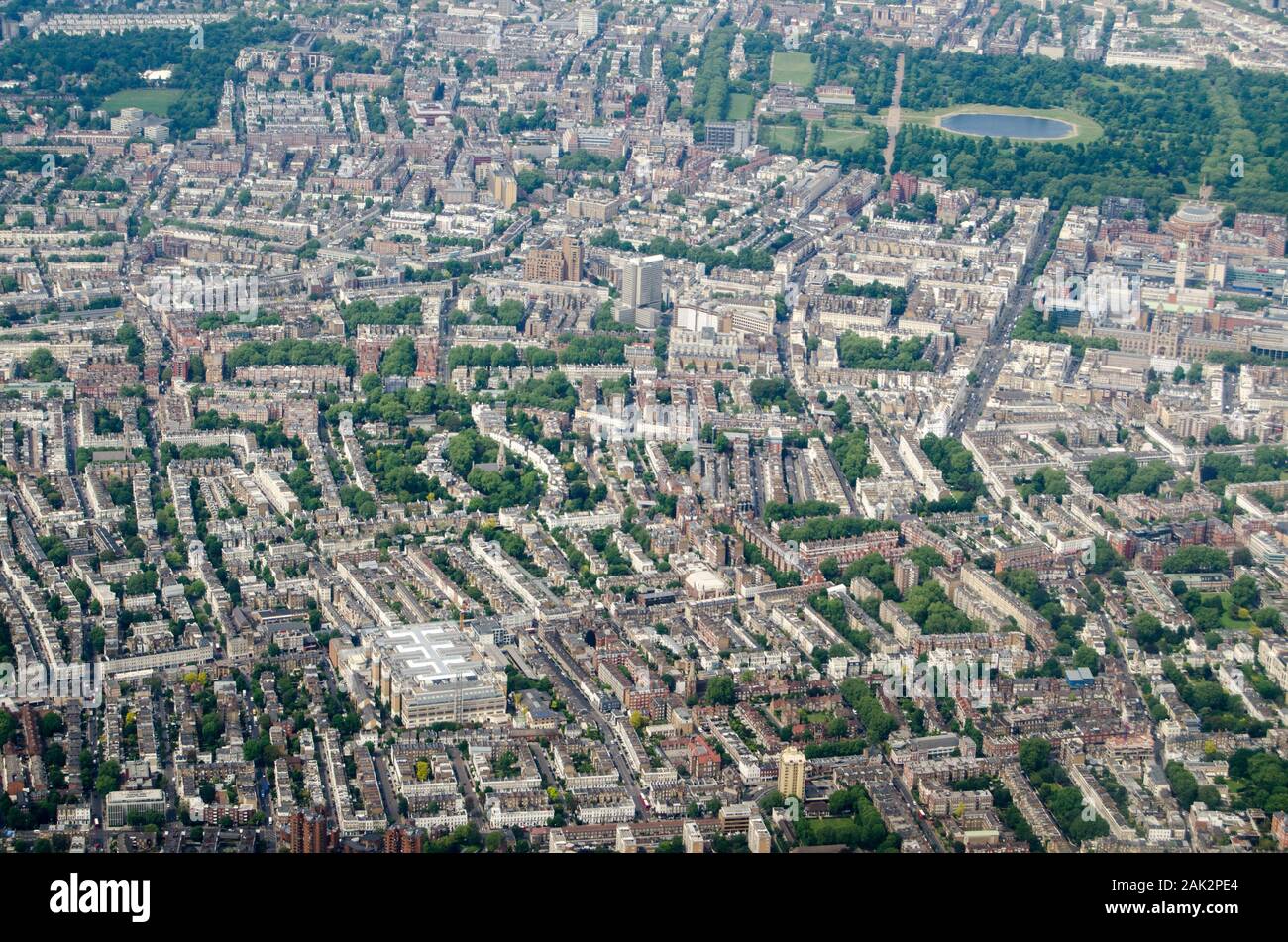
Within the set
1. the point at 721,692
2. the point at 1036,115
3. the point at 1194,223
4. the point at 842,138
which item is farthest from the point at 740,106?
the point at 721,692

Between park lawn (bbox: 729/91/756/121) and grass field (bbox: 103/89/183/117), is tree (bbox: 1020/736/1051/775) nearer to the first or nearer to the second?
park lawn (bbox: 729/91/756/121)

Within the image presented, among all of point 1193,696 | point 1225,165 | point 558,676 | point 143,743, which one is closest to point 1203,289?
point 1225,165

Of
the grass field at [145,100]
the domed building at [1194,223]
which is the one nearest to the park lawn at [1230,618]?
the domed building at [1194,223]

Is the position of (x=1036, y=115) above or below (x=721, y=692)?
below

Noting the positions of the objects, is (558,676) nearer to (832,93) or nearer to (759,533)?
(759,533)

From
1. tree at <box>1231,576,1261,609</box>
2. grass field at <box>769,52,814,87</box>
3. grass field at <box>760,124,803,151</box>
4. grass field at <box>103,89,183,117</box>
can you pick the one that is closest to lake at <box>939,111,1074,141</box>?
grass field at <box>760,124,803,151</box>

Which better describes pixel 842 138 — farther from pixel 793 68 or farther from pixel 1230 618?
pixel 1230 618
